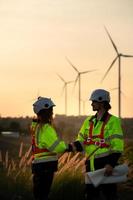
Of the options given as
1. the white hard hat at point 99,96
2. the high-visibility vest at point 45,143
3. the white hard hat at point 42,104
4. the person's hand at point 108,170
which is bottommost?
the person's hand at point 108,170

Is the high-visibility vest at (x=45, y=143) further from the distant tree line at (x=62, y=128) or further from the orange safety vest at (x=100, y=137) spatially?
the distant tree line at (x=62, y=128)

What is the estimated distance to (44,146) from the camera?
1154cm

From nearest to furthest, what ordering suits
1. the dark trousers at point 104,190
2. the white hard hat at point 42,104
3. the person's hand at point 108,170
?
the person's hand at point 108,170 → the dark trousers at point 104,190 → the white hard hat at point 42,104

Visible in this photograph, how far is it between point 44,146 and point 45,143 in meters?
0.08

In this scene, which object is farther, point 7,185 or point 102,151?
point 7,185

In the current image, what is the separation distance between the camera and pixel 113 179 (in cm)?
1114

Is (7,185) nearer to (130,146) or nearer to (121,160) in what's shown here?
(121,160)

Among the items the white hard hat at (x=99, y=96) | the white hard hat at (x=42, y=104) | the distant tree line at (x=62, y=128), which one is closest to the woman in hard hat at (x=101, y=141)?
the white hard hat at (x=99, y=96)

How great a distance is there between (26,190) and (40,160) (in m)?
3.08

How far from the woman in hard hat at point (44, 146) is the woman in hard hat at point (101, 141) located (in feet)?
1.21

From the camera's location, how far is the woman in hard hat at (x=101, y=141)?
36.5 feet

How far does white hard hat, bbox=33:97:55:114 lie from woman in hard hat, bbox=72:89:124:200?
648 mm

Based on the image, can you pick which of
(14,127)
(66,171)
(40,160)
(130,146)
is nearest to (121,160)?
(130,146)

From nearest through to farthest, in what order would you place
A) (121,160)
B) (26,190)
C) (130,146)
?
(26,190), (121,160), (130,146)
